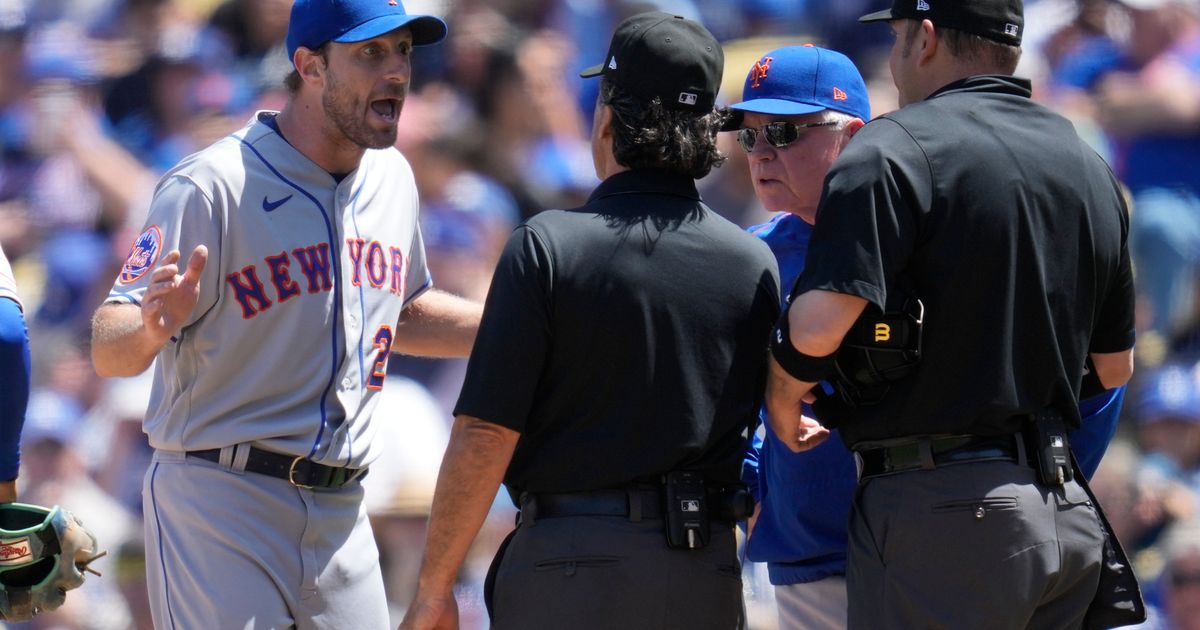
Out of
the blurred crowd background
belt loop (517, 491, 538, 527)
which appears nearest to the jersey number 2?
belt loop (517, 491, 538, 527)

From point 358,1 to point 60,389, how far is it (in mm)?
3214

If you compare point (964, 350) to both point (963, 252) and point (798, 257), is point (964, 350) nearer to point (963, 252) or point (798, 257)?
point (963, 252)

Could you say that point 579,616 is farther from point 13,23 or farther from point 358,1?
point 13,23

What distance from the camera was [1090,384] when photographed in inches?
123

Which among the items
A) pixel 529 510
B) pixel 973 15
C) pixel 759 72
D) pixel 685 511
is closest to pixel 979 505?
pixel 685 511

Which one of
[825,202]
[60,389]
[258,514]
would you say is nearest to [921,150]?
[825,202]

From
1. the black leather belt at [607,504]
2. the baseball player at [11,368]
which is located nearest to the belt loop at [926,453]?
the black leather belt at [607,504]

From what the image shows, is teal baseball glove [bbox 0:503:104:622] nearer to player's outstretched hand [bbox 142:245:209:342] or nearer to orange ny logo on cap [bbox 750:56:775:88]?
player's outstretched hand [bbox 142:245:209:342]

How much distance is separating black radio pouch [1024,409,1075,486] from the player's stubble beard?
163 centimetres

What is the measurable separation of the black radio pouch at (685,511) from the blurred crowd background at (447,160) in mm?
2984

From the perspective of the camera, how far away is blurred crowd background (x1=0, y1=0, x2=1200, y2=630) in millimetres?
5754

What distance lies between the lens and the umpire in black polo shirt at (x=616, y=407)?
274 centimetres

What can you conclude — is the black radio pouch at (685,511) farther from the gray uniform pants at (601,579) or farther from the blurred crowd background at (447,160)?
the blurred crowd background at (447,160)

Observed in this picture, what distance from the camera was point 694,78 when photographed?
2.88m
